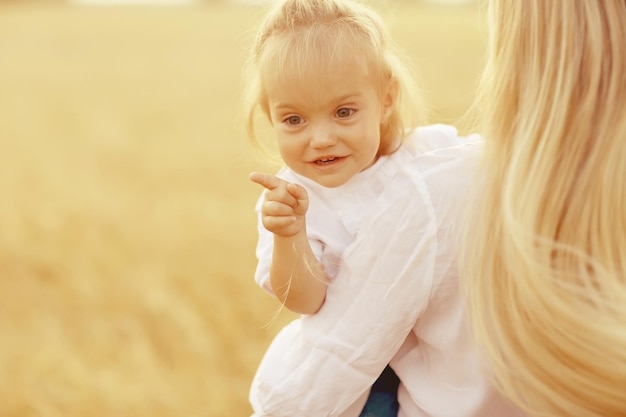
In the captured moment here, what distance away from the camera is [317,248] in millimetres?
1669

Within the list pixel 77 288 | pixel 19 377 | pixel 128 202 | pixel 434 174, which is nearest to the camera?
pixel 434 174

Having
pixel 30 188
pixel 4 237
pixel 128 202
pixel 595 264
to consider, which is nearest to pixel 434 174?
pixel 595 264

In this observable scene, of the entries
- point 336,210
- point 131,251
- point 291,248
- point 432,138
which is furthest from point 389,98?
point 131,251

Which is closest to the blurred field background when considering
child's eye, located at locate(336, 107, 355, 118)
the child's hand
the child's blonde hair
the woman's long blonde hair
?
the child's blonde hair

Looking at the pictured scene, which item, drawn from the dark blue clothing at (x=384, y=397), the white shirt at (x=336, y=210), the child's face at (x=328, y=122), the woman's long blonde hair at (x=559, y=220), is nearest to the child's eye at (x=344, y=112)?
the child's face at (x=328, y=122)

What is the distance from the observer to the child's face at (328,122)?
1.63m

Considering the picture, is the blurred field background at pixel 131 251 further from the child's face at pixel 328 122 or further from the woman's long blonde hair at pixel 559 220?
the woman's long blonde hair at pixel 559 220

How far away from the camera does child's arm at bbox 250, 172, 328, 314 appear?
1560 mm

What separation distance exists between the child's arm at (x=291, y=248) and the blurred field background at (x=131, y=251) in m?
0.46

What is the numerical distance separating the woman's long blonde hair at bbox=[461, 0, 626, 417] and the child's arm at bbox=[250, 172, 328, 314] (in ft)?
0.86

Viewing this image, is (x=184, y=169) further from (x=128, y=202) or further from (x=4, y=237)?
(x=4, y=237)

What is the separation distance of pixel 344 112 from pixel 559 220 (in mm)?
409

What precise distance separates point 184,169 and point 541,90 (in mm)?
5813

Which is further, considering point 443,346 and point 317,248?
point 317,248
